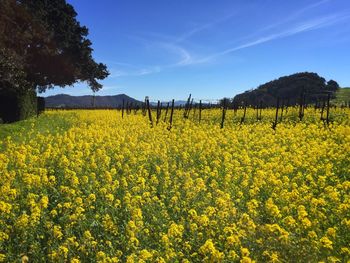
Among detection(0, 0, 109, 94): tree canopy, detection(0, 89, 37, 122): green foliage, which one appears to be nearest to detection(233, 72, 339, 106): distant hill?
detection(0, 0, 109, 94): tree canopy

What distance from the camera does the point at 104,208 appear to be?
9633 mm

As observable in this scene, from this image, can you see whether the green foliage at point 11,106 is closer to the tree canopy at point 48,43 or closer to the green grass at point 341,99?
the tree canopy at point 48,43

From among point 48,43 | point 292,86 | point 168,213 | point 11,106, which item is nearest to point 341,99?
point 292,86

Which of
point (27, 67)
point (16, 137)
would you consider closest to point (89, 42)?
point (27, 67)

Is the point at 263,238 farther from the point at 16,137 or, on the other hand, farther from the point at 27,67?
the point at 27,67

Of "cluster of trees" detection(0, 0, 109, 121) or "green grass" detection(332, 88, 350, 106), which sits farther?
"green grass" detection(332, 88, 350, 106)

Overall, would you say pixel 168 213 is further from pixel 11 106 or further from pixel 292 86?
pixel 292 86

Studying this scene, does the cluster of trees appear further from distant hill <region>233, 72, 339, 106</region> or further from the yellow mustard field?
distant hill <region>233, 72, 339, 106</region>

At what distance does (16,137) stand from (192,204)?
39.4 ft

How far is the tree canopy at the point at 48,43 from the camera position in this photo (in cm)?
3878

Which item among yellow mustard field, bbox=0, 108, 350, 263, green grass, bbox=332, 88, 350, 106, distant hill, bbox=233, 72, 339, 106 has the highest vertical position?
distant hill, bbox=233, 72, 339, 106

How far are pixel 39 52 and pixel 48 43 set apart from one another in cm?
134

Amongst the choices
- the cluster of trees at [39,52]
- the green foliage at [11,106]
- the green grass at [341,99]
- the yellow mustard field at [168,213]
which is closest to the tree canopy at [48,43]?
the cluster of trees at [39,52]

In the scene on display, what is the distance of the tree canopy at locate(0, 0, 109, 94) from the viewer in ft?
127
